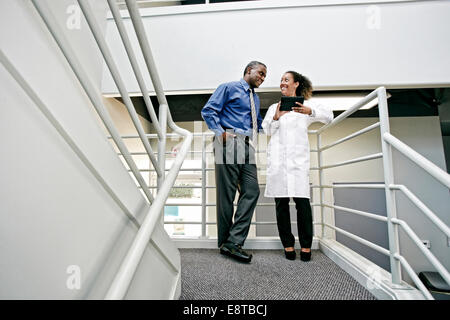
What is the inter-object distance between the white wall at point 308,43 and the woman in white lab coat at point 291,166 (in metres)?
0.76

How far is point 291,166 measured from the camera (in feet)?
4.16

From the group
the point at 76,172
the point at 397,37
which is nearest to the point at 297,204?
the point at 76,172

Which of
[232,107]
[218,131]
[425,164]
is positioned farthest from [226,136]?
[425,164]

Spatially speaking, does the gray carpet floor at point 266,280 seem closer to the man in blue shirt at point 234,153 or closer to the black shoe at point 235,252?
the black shoe at point 235,252

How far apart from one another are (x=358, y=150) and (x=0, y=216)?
3560 mm

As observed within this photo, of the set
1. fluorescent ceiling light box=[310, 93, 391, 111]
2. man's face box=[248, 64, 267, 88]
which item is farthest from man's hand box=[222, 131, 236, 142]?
fluorescent ceiling light box=[310, 93, 391, 111]

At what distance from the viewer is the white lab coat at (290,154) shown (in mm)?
1246

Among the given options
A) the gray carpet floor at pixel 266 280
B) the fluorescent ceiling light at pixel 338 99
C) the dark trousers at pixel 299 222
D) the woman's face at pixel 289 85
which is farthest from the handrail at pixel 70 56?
the fluorescent ceiling light at pixel 338 99

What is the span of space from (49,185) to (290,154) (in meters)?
1.14

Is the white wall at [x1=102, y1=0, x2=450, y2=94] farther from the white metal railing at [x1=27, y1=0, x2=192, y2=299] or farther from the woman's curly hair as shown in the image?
the white metal railing at [x1=27, y1=0, x2=192, y2=299]

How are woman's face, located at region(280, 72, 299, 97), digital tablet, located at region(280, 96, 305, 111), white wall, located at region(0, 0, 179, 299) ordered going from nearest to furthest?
white wall, located at region(0, 0, 179, 299) < digital tablet, located at region(280, 96, 305, 111) < woman's face, located at region(280, 72, 299, 97)

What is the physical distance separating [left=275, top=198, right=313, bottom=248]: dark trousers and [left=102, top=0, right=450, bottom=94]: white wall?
116 cm

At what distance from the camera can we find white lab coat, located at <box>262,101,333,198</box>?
125cm
